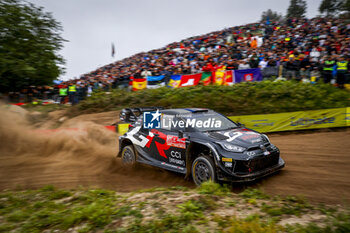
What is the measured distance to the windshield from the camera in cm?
596

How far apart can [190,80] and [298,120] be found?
258 inches

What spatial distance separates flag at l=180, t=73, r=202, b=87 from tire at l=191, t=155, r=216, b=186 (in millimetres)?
10022

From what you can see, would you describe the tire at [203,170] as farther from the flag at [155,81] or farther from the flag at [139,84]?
the flag at [139,84]

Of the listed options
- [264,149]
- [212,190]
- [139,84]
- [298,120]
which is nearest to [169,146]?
[212,190]

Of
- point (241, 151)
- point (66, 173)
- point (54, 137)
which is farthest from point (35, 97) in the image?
point (241, 151)

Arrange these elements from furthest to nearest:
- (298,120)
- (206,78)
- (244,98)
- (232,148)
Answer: (206,78)
(244,98)
(298,120)
(232,148)

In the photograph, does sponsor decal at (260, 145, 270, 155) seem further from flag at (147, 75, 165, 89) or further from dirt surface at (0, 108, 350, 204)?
flag at (147, 75, 165, 89)

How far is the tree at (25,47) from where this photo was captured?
48.5 ft

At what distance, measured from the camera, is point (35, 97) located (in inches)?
636

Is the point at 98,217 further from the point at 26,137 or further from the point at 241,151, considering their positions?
the point at 26,137

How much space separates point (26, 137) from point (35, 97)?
7122 millimetres

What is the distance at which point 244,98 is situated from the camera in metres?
12.7

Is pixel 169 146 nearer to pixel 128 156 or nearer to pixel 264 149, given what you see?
pixel 128 156

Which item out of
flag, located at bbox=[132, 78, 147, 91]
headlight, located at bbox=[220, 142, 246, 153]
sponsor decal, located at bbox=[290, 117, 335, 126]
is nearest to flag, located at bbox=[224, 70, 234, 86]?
sponsor decal, located at bbox=[290, 117, 335, 126]
